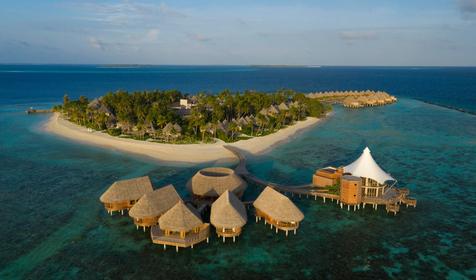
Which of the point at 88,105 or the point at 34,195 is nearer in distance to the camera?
the point at 34,195

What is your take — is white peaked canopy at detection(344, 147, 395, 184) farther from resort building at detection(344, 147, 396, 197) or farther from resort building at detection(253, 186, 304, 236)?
resort building at detection(253, 186, 304, 236)

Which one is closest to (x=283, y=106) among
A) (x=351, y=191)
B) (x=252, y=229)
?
(x=351, y=191)

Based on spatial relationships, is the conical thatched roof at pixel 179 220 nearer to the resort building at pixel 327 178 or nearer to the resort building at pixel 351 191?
the resort building at pixel 351 191

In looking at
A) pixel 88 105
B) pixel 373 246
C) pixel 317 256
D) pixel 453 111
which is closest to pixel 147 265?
pixel 317 256

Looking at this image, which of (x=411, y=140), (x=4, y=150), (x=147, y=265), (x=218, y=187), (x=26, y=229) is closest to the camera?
Result: (x=147, y=265)

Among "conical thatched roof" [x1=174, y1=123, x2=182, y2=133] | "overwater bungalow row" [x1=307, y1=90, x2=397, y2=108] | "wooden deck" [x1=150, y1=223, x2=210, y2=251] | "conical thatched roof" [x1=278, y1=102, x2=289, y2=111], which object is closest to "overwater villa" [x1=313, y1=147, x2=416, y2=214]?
"wooden deck" [x1=150, y1=223, x2=210, y2=251]

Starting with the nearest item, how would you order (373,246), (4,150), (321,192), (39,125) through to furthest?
(373,246)
(321,192)
(4,150)
(39,125)

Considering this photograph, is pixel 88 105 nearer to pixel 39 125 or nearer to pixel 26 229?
pixel 39 125
